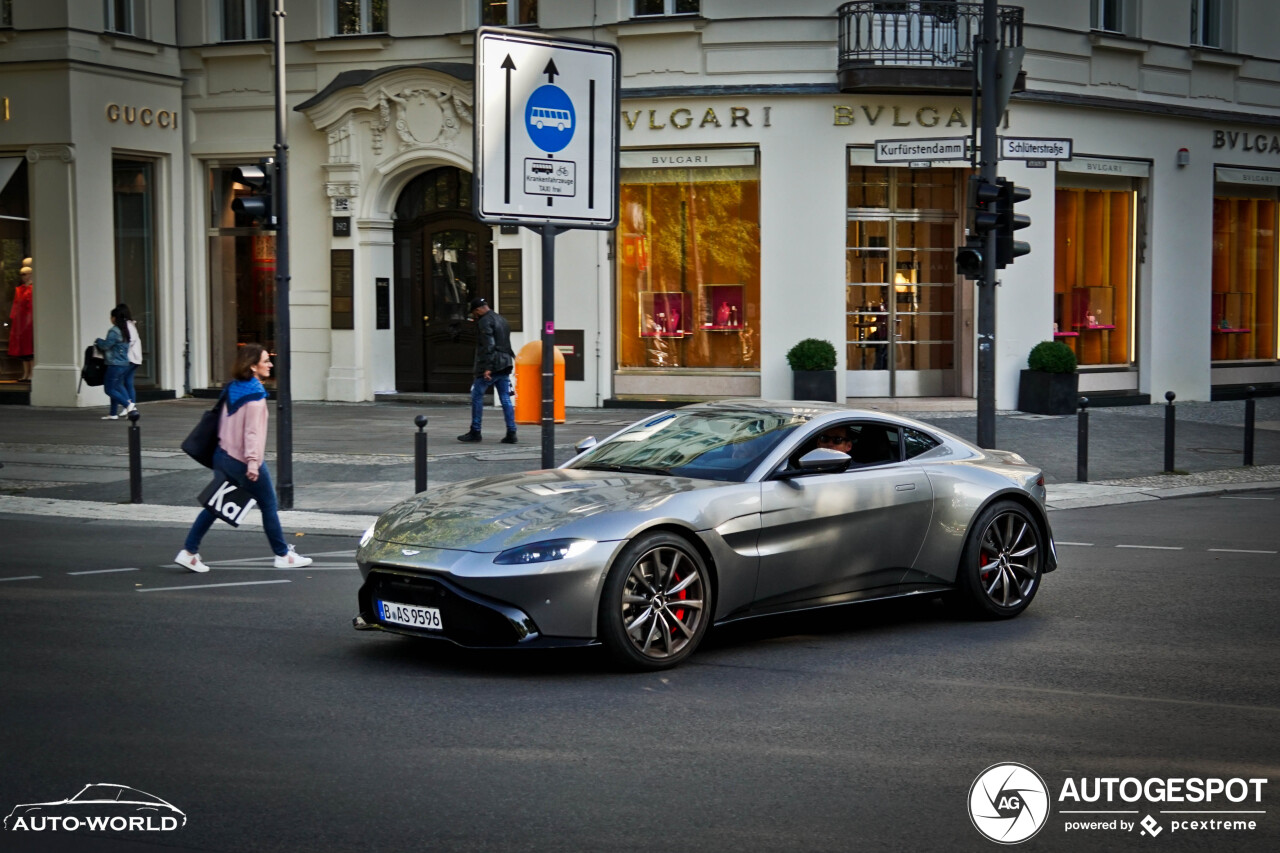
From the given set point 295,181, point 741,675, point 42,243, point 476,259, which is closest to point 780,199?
point 476,259

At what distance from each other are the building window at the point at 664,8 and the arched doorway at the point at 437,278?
401 cm

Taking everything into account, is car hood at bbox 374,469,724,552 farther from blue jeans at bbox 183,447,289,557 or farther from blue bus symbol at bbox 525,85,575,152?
blue bus symbol at bbox 525,85,575,152

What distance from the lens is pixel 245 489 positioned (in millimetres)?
11086

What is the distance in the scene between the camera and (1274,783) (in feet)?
19.1

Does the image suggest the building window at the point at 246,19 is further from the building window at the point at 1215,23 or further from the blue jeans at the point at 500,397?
the building window at the point at 1215,23

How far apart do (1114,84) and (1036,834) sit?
22.1 metres

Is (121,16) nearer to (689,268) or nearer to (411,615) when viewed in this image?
(689,268)

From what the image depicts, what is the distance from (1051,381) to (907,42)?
542 cm

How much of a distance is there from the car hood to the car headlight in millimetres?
36

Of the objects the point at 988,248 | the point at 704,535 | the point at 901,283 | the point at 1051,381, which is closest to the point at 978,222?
the point at 988,248

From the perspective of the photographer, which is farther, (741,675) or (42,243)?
(42,243)

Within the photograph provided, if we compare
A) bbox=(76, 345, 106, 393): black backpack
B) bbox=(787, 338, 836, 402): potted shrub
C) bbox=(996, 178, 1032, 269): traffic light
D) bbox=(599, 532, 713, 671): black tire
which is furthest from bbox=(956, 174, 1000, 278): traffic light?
bbox=(76, 345, 106, 393): black backpack

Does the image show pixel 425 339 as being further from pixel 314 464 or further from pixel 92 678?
pixel 92 678

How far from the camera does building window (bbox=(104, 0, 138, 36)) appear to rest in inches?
1025
